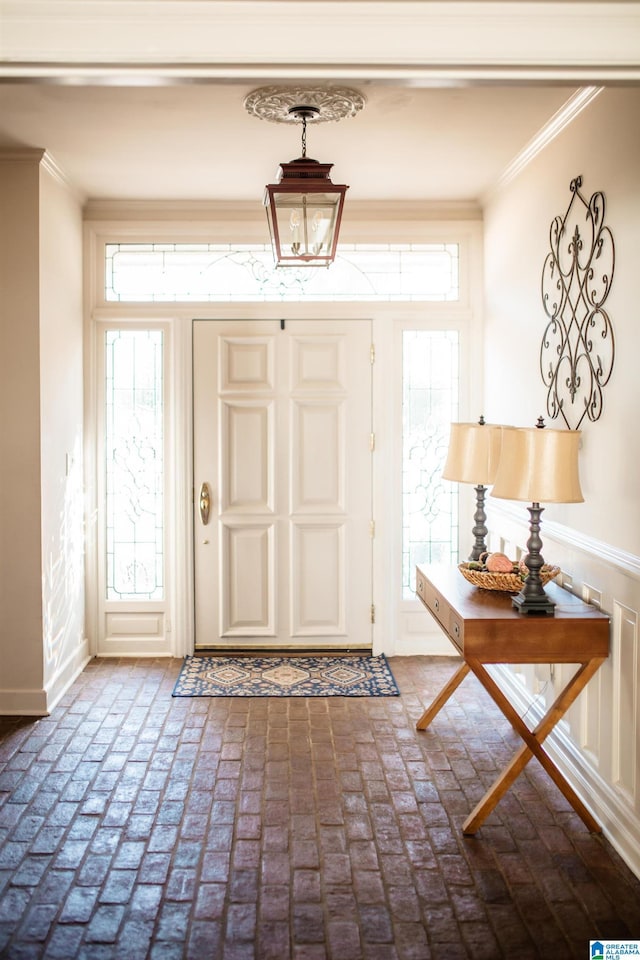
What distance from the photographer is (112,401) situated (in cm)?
537

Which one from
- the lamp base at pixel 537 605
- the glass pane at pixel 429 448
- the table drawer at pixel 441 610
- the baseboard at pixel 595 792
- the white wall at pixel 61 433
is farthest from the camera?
the glass pane at pixel 429 448

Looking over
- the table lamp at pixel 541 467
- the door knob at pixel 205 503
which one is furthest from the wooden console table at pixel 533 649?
the door knob at pixel 205 503

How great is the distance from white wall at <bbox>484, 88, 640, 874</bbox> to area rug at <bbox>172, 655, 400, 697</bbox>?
3.53ft

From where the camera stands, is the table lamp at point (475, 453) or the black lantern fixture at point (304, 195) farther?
the table lamp at point (475, 453)

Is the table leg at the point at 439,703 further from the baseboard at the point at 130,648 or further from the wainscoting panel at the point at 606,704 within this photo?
the baseboard at the point at 130,648

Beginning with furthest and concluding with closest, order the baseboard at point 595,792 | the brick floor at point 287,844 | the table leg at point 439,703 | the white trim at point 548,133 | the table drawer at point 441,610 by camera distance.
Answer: the table leg at point 439,703 < the white trim at point 548,133 < the table drawer at point 441,610 < the baseboard at point 595,792 < the brick floor at point 287,844

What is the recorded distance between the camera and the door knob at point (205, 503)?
5.39 metres

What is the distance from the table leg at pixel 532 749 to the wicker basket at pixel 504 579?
43cm

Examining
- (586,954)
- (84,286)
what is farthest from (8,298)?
(586,954)

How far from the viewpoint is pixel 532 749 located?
10.7 feet

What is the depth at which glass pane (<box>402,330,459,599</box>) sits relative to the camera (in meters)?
5.42

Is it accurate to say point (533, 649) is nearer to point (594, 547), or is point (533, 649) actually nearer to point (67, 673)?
point (594, 547)

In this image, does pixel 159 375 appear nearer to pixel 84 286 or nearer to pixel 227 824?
pixel 84 286

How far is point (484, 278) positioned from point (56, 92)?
9.18 feet
